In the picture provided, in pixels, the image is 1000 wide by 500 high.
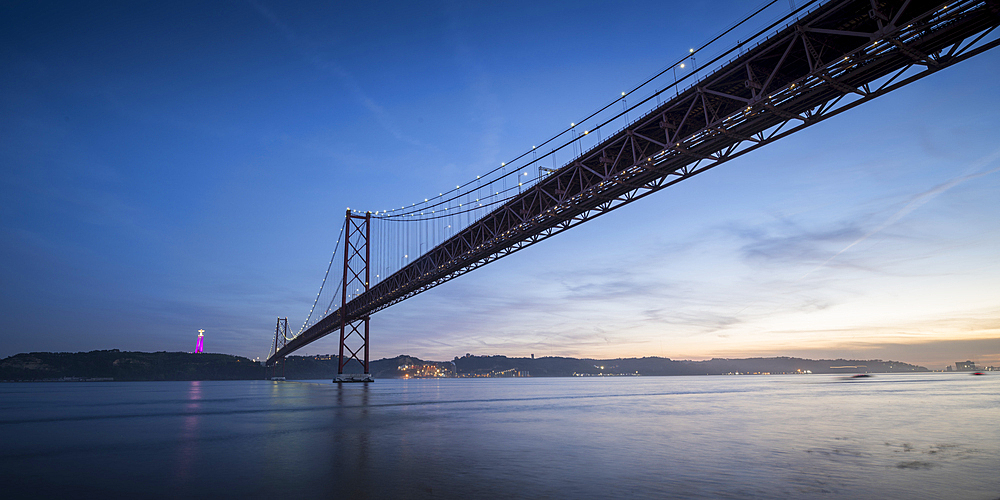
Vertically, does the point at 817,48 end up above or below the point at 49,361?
above

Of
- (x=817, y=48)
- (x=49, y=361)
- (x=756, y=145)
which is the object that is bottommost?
(x=49, y=361)

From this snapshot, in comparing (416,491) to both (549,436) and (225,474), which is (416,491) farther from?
(549,436)

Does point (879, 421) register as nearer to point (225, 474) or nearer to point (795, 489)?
point (795, 489)

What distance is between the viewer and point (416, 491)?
23.9ft

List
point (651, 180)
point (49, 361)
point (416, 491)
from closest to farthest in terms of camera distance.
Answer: point (416, 491) < point (651, 180) < point (49, 361)

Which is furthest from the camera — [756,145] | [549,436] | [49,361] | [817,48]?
[49,361]

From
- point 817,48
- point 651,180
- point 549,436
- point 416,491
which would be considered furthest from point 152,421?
point 817,48

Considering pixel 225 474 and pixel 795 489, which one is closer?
pixel 795 489

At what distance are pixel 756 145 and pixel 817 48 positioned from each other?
3.71 metres

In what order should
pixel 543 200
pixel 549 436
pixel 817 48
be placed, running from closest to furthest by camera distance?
pixel 549 436 → pixel 817 48 → pixel 543 200

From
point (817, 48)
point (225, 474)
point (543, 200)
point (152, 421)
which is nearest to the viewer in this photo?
point (225, 474)

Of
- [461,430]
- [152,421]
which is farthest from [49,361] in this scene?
[461,430]

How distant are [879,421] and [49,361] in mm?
226855

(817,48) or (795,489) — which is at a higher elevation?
(817,48)
